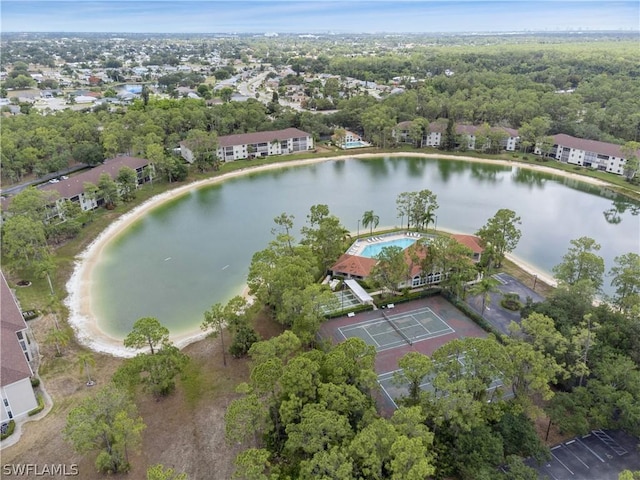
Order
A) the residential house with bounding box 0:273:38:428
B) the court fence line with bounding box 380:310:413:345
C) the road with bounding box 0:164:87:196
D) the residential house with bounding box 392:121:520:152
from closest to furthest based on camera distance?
the residential house with bounding box 0:273:38:428, the court fence line with bounding box 380:310:413:345, the road with bounding box 0:164:87:196, the residential house with bounding box 392:121:520:152

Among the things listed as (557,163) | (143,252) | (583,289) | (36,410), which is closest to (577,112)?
(557,163)

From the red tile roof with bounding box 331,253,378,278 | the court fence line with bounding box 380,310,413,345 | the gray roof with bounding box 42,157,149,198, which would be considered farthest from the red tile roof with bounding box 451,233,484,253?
the gray roof with bounding box 42,157,149,198

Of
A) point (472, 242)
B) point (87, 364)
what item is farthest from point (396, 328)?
point (87, 364)

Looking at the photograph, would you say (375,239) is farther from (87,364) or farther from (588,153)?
(588,153)

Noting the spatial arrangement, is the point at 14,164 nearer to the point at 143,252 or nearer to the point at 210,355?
the point at 143,252

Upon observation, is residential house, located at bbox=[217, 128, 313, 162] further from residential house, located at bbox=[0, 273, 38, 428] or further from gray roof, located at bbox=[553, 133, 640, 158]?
residential house, located at bbox=[0, 273, 38, 428]

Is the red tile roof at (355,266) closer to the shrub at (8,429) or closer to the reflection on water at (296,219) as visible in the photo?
the reflection on water at (296,219)

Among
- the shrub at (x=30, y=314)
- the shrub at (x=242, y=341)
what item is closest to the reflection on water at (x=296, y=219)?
the shrub at (x=30, y=314)
